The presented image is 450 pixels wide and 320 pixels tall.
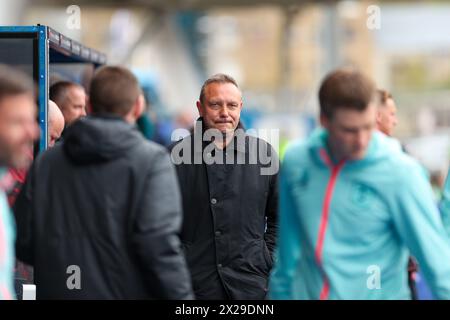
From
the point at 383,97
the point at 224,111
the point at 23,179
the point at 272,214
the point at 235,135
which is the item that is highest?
the point at 383,97

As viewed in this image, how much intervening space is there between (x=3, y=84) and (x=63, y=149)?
604mm

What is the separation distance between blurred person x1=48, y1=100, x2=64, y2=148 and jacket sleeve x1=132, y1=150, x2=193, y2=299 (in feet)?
8.65

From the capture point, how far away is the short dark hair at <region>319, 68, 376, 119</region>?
459 centimetres

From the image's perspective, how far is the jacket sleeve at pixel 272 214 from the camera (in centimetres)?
646

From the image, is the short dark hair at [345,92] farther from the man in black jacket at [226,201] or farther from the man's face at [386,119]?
the man's face at [386,119]

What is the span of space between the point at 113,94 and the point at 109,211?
54 cm

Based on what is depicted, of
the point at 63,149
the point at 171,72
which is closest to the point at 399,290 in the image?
the point at 63,149

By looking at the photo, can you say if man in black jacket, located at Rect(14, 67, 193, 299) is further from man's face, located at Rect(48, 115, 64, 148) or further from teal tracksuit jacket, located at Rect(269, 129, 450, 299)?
man's face, located at Rect(48, 115, 64, 148)

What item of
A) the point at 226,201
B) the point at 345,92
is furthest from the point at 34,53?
the point at 345,92

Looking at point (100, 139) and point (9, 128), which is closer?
point (9, 128)

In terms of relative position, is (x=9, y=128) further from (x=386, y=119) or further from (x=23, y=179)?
(x=386, y=119)

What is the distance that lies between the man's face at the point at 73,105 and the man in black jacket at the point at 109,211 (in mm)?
3192

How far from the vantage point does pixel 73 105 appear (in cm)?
801

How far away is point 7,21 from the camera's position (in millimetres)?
22297
